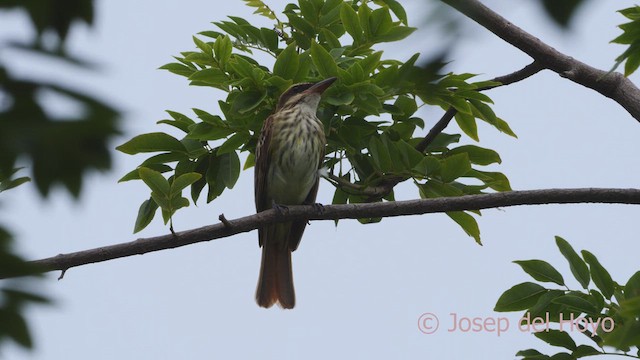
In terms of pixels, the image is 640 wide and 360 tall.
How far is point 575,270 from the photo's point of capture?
373 centimetres

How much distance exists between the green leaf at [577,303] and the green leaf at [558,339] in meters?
0.12

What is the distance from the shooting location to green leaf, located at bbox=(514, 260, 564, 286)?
3.78 m

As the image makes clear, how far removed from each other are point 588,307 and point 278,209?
1.68m

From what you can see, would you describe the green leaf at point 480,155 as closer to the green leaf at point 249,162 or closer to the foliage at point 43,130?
the green leaf at point 249,162

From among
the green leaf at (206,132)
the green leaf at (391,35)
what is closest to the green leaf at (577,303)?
the green leaf at (391,35)

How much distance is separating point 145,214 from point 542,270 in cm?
197

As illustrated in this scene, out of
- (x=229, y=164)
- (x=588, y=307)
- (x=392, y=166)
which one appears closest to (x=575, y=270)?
(x=588, y=307)

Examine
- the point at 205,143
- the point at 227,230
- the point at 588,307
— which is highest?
the point at 205,143

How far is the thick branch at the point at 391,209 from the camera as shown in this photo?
3.59 m

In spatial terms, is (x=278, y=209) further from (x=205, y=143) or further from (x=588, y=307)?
(x=588, y=307)

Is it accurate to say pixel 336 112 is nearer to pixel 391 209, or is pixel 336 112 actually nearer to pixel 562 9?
pixel 391 209

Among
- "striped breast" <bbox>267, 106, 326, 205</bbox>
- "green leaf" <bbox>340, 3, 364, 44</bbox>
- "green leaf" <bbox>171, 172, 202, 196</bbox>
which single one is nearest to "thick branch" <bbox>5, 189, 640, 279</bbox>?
"green leaf" <bbox>171, 172, 202, 196</bbox>

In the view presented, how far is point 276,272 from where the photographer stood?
6.69 metres

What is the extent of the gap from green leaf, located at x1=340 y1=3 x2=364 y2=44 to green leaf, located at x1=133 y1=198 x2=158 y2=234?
1.34 metres
